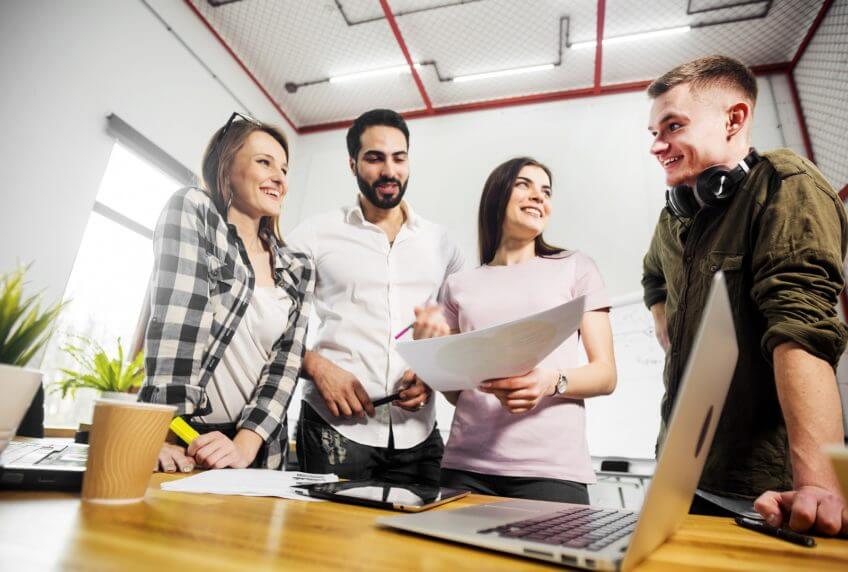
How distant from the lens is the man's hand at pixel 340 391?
124 centimetres

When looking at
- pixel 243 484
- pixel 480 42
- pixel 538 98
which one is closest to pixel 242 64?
pixel 480 42

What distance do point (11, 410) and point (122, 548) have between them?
0.21 meters

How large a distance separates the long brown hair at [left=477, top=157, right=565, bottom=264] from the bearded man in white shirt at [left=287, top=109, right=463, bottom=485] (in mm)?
199

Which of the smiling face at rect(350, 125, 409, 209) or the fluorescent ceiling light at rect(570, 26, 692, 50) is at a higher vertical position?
the fluorescent ceiling light at rect(570, 26, 692, 50)

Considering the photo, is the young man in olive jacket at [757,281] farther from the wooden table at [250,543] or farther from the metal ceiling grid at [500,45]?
the metal ceiling grid at [500,45]

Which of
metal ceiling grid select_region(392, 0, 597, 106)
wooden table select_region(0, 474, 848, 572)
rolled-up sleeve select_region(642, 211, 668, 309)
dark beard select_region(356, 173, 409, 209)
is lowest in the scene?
wooden table select_region(0, 474, 848, 572)

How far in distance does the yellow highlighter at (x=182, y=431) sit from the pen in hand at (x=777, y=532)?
0.92 m

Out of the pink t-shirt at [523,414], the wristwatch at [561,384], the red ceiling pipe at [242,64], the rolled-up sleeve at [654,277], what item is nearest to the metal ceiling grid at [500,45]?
the red ceiling pipe at [242,64]

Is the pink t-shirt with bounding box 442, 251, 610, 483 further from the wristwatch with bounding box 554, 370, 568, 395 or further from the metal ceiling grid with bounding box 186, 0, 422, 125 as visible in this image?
the metal ceiling grid with bounding box 186, 0, 422, 125

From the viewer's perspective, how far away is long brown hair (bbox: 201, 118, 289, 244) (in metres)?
1.32

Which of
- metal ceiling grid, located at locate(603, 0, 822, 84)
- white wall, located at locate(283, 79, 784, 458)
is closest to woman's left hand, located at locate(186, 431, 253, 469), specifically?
white wall, located at locate(283, 79, 784, 458)

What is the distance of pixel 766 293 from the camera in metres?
0.80

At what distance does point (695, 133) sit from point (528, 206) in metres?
0.47

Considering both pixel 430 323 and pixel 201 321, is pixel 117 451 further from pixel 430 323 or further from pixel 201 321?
pixel 430 323
